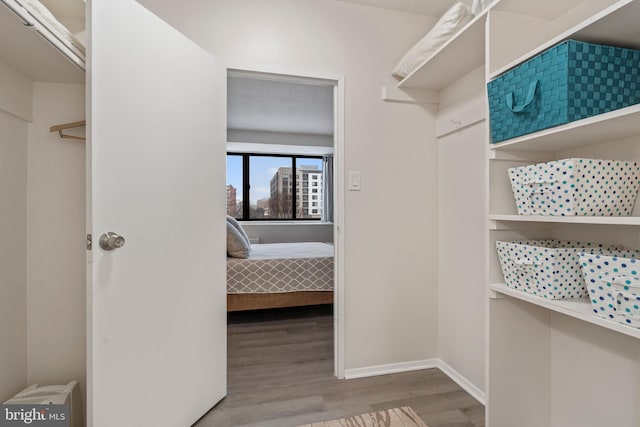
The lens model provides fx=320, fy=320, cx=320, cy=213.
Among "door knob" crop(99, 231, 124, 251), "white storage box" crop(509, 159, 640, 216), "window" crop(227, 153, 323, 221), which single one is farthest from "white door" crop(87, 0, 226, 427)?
"window" crop(227, 153, 323, 221)

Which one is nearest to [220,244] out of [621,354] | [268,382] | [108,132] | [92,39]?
[108,132]

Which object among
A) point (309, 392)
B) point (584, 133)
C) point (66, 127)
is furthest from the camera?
point (309, 392)

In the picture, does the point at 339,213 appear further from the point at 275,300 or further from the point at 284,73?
the point at 275,300

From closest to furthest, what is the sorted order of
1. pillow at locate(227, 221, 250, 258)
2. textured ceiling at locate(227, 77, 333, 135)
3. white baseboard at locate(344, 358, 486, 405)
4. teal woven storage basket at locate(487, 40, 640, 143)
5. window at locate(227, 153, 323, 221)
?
teal woven storage basket at locate(487, 40, 640, 143) < white baseboard at locate(344, 358, 486, 405) < pillow at locate(227, 221, 250, 258) < textured ceiling at locate(227, 77, 333, 135) < window at locate(227, 153, 323, 221)

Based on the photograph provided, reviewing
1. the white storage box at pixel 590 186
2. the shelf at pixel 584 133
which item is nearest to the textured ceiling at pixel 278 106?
the shelf at pixel 584 133

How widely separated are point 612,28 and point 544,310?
114 cm

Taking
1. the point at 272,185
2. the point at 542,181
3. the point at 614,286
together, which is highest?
the point at 272,185

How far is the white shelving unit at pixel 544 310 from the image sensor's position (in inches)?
46.9

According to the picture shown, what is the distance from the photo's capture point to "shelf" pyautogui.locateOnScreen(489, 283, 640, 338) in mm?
949

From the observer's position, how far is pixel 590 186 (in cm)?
108

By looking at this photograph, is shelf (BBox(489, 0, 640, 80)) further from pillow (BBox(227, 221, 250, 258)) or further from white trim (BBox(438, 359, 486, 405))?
pillow (BBox(227, 221, 250, 258))

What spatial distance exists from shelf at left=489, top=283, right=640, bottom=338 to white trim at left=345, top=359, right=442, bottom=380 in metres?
1.08

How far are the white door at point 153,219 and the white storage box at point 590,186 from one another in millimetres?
1553

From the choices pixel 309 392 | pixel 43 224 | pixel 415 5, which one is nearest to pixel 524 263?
pixel 309 392
